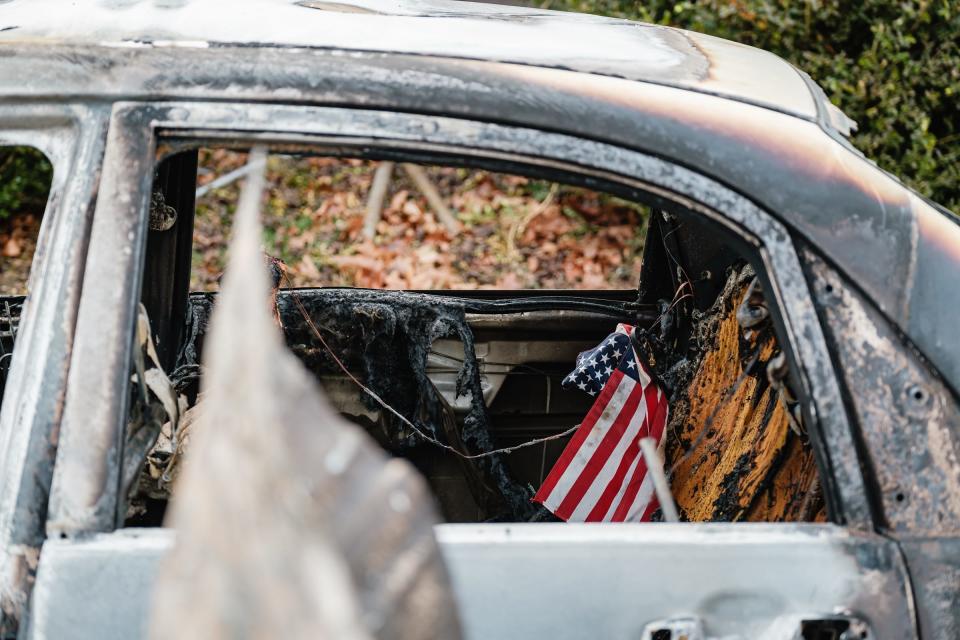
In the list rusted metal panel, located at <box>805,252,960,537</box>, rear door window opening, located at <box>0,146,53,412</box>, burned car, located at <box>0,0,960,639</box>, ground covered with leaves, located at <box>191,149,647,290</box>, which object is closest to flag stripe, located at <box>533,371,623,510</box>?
burned car, located at <box>0,0,960,639</box>

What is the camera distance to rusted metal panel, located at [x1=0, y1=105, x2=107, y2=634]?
1.31m

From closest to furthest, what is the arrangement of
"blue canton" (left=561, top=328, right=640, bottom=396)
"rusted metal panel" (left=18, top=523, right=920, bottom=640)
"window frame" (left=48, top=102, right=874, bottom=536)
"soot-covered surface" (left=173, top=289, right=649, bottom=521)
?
"rusted metal panel" (left=18, top=523, right=920, bottom=640), "window frame" (left=48, top=102, right=874, bottom=536), "blue canton" (left=561, top=328, right=640, bottom=396), "soot-covered surface" (left=173, top=289, right=649, bottom=521)

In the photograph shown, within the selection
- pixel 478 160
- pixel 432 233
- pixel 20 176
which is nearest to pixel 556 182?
pixel 478 160

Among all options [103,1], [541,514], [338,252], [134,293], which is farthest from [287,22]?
[338,252]

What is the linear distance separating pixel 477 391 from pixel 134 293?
1.37m

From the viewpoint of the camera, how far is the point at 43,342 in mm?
1346

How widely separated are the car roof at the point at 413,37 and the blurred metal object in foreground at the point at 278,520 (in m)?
0.77

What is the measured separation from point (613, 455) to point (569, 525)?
1050mm

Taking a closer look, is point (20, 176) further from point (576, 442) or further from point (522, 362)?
point (576, 442)

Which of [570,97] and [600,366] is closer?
[570,97]

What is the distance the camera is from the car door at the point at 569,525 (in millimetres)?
1294

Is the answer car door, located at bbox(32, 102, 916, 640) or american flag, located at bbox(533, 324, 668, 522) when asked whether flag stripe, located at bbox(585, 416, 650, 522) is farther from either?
car door, located at bbox(32, 102, 916, 640)

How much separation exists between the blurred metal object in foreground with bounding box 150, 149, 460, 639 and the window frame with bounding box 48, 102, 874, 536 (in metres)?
0.56

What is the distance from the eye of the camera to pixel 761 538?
1.35 m
